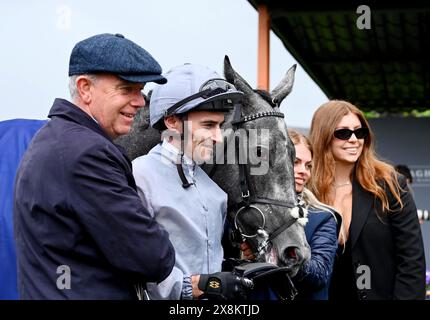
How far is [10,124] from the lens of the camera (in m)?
3.74

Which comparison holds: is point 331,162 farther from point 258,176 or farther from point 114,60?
point 114,60

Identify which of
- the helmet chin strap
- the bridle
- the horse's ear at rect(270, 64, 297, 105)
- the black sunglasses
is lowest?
the bridle

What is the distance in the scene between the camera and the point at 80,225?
2.55 metres

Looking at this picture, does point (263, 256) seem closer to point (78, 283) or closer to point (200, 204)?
point (200, 204)

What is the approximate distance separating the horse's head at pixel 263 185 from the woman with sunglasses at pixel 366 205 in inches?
38.5

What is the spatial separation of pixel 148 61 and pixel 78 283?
0.81m

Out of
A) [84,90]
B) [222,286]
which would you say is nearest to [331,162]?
[222,286]

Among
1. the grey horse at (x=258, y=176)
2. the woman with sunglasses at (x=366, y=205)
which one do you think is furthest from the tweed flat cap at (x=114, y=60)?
the woman with sunglasses at (x=366, y=205)

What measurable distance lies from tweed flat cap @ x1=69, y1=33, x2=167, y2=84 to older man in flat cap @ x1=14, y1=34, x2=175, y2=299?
0.72ft

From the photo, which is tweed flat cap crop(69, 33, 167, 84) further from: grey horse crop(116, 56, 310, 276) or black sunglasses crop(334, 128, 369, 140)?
black sunglasses crop(334, 128, 369, 140)

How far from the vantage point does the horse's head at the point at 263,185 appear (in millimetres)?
3742

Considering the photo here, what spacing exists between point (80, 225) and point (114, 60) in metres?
0.59

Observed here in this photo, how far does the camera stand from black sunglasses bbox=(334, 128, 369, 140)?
16.1ft

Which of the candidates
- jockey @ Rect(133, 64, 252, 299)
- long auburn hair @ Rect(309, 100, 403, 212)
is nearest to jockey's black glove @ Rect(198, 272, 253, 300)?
jockey @ Rect(133, 64, 252, 299)
